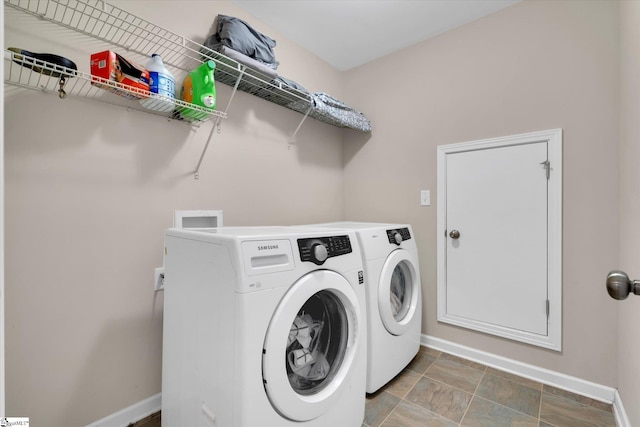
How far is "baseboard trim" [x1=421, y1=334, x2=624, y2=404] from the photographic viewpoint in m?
1.59

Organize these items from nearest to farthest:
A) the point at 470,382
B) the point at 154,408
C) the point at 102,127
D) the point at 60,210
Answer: the point at 60,210
the point at 102,127
the point at 154,408
the point at 470,382

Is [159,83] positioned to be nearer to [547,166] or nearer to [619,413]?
[547,166]

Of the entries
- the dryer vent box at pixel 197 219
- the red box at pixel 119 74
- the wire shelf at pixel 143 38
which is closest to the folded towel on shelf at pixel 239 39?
the wire shelf at pixel 143 38

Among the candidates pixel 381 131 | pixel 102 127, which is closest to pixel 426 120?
pixel 381 131

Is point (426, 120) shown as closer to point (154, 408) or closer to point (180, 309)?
point (180, 309)

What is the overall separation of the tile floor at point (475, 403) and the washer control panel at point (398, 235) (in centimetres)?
86

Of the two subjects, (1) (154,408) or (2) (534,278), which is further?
(2) (534,278)

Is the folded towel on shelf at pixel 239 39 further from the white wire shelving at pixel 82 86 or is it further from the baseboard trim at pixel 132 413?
the baseboard trim at pixel 132 413

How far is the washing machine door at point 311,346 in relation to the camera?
1.00m

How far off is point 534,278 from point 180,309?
200 cm

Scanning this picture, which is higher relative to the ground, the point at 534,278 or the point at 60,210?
the point at 60,210

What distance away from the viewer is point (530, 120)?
1803 mm

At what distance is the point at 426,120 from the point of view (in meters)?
2.22

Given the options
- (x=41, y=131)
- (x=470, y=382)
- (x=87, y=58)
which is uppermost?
(x=87, y=58)
